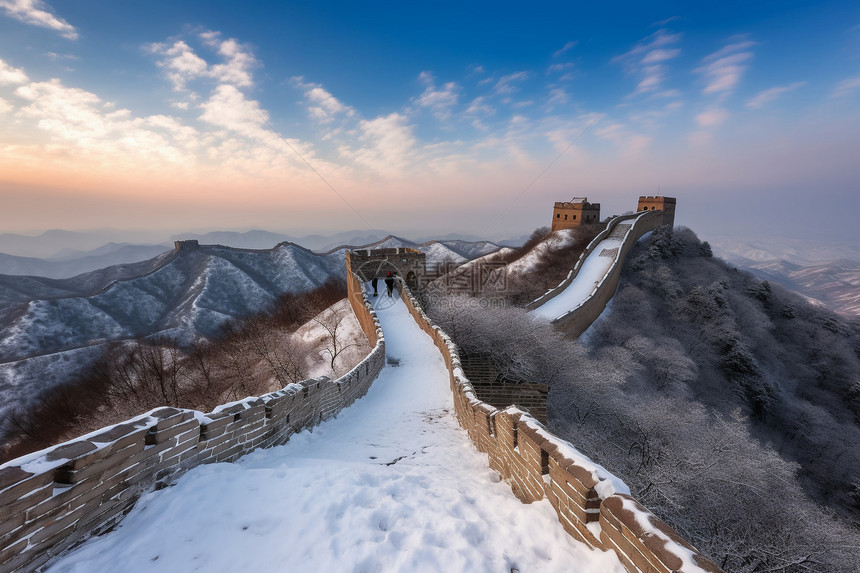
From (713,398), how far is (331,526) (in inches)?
1034

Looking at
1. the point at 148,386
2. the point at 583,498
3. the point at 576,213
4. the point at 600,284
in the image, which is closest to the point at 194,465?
the point at 583,498

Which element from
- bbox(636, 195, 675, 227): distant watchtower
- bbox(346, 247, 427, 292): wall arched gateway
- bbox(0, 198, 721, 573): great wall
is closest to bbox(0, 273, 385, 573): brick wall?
bbox(0, 198, 721, 573): great wall

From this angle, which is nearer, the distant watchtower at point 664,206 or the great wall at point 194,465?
the great wall at point 194,465

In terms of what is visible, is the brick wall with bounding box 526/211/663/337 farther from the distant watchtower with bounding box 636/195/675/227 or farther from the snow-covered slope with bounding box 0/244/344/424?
the snow-covered slope with bounding box 0/244/344/424

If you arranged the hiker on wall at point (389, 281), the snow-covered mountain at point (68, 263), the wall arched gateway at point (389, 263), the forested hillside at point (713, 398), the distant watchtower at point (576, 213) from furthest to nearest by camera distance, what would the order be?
the snow-covered mountain at point (68, 263)
the distant watchtower at point (576, 213)
the wall arched gateway at point (389, 263)
the hiker on wall at point (389, 281)
the forested hillside at point (713, 398)

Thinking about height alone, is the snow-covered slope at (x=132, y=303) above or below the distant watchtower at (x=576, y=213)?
below

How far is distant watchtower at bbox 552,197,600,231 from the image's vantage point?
136ft

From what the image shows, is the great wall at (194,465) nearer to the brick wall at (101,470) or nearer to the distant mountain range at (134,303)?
the brick wall at (101,470)

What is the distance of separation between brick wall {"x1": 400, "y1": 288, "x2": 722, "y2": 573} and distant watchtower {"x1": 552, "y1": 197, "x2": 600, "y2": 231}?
4050 centimetres

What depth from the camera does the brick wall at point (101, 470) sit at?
2.24m

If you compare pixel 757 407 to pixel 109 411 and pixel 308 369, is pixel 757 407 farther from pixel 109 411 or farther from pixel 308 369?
pixel 109 411

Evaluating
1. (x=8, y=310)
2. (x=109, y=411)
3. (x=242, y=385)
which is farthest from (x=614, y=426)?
(x=8, y=310)

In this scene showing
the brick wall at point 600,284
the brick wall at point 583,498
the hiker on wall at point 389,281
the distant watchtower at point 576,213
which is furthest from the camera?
the distant watchtower at point 576,213

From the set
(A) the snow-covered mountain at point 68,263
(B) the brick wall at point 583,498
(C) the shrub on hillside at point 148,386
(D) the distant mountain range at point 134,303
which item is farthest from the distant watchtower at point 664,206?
(A) the snow-covered mountain at point 68,263
